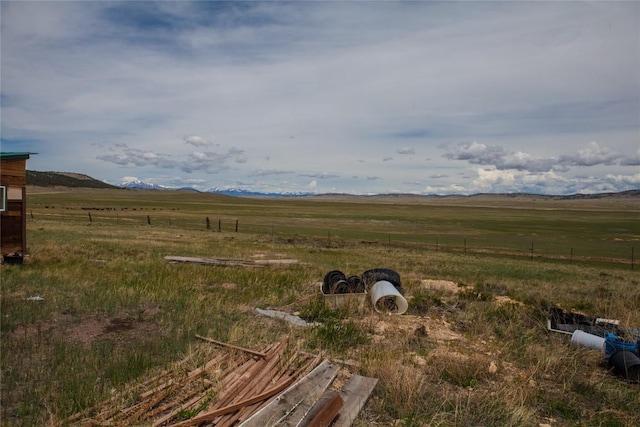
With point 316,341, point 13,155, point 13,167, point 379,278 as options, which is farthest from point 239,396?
point 13,167

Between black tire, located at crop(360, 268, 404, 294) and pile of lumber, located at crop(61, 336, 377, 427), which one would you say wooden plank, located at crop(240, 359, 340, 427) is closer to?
pile of lumber, located at crop(61, 336, 377, 427)

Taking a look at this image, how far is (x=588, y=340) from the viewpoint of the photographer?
7.84 meters

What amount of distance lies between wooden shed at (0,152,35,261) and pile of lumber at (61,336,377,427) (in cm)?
1061

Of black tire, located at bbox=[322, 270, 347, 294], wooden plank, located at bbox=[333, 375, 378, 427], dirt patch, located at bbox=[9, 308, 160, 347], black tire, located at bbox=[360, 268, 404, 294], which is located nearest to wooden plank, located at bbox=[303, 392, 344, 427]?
wooden plank, located at bbox=[333, 375, 378, 427]

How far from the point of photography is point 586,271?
24.8 metres

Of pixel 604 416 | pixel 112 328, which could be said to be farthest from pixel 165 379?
pixel 604 416

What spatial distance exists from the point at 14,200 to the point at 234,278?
7.17 metres

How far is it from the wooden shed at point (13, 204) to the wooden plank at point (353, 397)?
12.0m

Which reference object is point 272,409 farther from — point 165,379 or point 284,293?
point 284,293

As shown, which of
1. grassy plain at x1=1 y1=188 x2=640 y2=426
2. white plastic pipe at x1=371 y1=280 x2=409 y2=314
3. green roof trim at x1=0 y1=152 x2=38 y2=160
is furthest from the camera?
green roof trim at x1=0 y1=152 x2=38 y2=160

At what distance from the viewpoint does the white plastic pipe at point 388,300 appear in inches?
372

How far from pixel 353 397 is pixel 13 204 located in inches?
516

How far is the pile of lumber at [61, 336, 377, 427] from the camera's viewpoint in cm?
443

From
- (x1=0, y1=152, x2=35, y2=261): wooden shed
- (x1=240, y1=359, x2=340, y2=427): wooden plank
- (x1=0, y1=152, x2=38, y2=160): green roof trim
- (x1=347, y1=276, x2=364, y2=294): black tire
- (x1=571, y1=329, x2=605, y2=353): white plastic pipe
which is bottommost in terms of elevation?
(x1=571, y1=329, x2=605, y2=353): white plastic pipe
